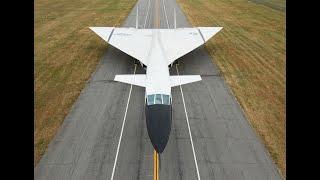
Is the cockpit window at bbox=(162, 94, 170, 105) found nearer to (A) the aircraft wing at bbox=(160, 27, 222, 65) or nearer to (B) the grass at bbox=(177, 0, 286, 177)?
(B) the grass at bbox=(177, 0, 286, 177)

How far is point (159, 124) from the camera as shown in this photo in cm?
1662

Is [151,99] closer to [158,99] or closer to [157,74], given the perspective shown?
[158,99]

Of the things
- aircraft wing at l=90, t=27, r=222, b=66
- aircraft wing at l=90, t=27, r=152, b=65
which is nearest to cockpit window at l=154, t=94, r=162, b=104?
aircraft wing at l=90, t=27, r=152, b=65

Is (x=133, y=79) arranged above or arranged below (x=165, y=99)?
below

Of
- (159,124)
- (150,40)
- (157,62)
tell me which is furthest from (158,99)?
(150,40)

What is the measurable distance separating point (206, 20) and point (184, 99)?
28.4 meters

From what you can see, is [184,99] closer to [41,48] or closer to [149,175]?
[149,175]

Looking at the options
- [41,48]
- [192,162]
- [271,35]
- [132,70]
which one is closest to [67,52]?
[41,48]

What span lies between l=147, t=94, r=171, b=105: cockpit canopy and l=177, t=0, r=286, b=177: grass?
6.36 meters

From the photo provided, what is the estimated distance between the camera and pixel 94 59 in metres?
32.6

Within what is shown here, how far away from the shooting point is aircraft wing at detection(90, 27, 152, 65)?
28648 millimetres

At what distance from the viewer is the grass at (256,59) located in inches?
834

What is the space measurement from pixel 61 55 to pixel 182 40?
12291 millimetres

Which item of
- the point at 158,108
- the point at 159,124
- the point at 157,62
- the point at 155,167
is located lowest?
the point at 155,167
